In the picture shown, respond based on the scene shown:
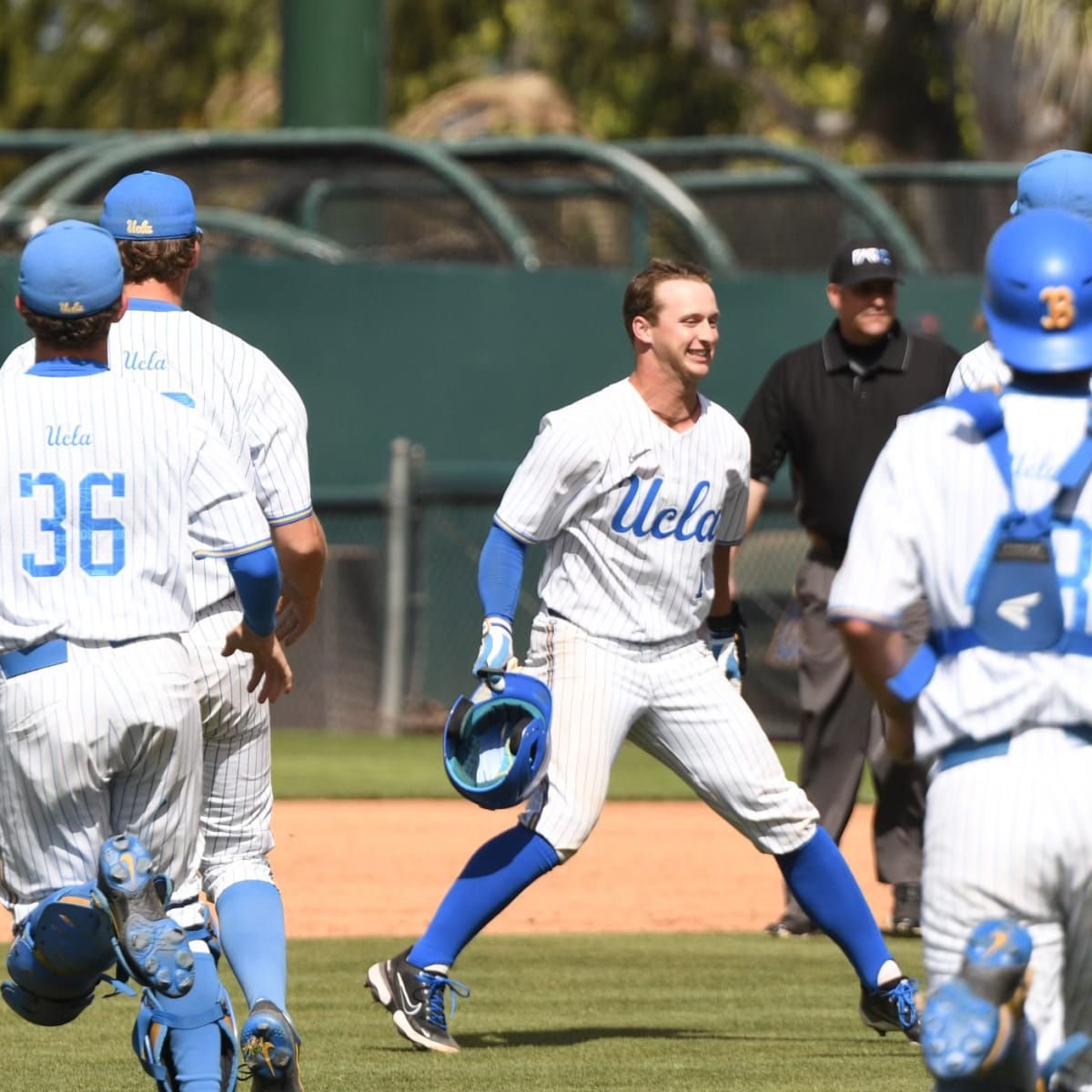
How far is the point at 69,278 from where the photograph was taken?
475 centimetres

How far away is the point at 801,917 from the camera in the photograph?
342 inches

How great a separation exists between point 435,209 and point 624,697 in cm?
1187

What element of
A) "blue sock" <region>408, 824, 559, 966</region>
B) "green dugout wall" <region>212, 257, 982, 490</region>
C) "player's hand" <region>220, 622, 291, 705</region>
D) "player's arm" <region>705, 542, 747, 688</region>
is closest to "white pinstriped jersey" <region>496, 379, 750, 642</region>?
"player's arm" <region>705, 542, 747, 688</region>

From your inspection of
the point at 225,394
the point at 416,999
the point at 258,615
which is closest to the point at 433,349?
the point at 416,999

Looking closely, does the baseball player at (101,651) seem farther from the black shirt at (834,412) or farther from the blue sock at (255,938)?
the black shirt at (834,412)

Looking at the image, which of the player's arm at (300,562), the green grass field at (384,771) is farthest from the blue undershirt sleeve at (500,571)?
the green grass field at (384,771)

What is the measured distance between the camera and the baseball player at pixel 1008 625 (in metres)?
3.91

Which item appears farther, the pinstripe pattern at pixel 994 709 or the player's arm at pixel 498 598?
the player's arm at pixel 498 598

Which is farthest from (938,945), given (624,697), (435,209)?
(435,209)

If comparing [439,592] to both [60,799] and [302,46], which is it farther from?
[60,799]

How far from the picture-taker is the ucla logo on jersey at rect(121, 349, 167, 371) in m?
5.67

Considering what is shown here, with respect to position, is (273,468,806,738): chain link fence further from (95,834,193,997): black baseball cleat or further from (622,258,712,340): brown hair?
(95,834,193,997): black baseball cleat

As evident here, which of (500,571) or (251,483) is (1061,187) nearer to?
(500,571)

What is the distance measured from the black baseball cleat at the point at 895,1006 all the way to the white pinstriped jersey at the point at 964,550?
244 cm
